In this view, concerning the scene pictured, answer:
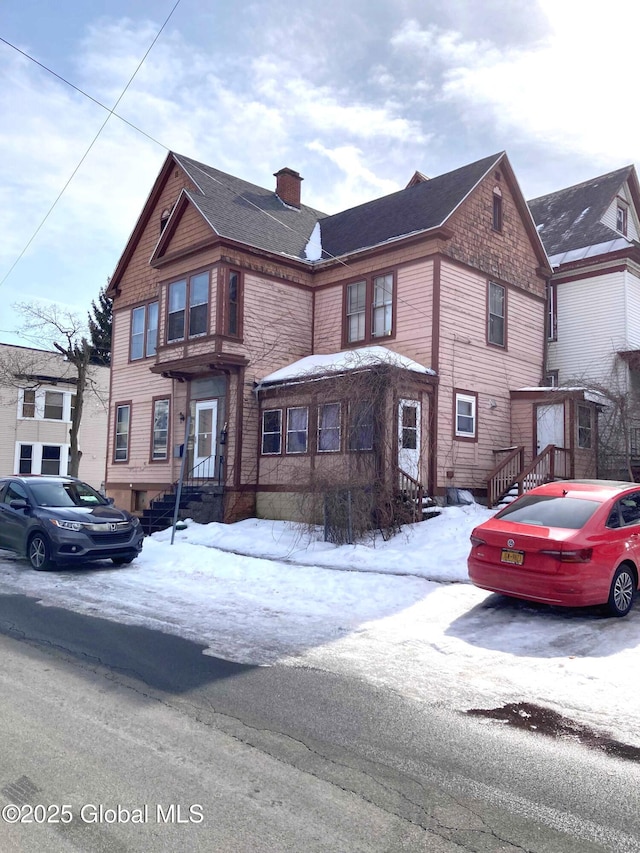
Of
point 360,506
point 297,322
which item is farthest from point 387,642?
point 297,322

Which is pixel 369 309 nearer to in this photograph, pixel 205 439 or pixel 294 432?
pixel 294 432

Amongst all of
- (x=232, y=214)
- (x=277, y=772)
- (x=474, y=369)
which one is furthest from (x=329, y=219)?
(x=277, y=772)

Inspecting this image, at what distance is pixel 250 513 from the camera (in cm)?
2023

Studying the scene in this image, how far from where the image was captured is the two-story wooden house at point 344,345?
18359mm

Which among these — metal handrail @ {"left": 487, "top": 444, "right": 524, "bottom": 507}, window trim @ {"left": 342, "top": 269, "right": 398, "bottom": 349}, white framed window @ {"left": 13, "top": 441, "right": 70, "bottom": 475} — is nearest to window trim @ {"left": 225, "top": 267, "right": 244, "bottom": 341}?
window trim @ {"left": 342, "top": 269, "right": 398, "bottom": 349}

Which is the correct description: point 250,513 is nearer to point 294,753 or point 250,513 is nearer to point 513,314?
point 513,314

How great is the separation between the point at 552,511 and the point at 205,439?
13.5 metres

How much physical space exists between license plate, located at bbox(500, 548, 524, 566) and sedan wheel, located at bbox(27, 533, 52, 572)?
309 inches

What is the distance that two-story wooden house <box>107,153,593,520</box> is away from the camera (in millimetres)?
18359

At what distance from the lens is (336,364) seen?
18.6 m

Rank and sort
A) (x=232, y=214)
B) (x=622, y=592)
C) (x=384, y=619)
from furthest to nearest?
(x=232, y=214) → (x=384, y=619) → (x=622, y=592)

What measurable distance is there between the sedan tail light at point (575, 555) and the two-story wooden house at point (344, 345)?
767cm

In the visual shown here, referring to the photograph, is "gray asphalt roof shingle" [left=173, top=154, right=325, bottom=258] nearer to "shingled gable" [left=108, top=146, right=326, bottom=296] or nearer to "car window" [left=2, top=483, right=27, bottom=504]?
Result: "shingled gable" [left=108, top=146, right=326, bottom=296]

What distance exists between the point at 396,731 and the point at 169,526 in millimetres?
14947
